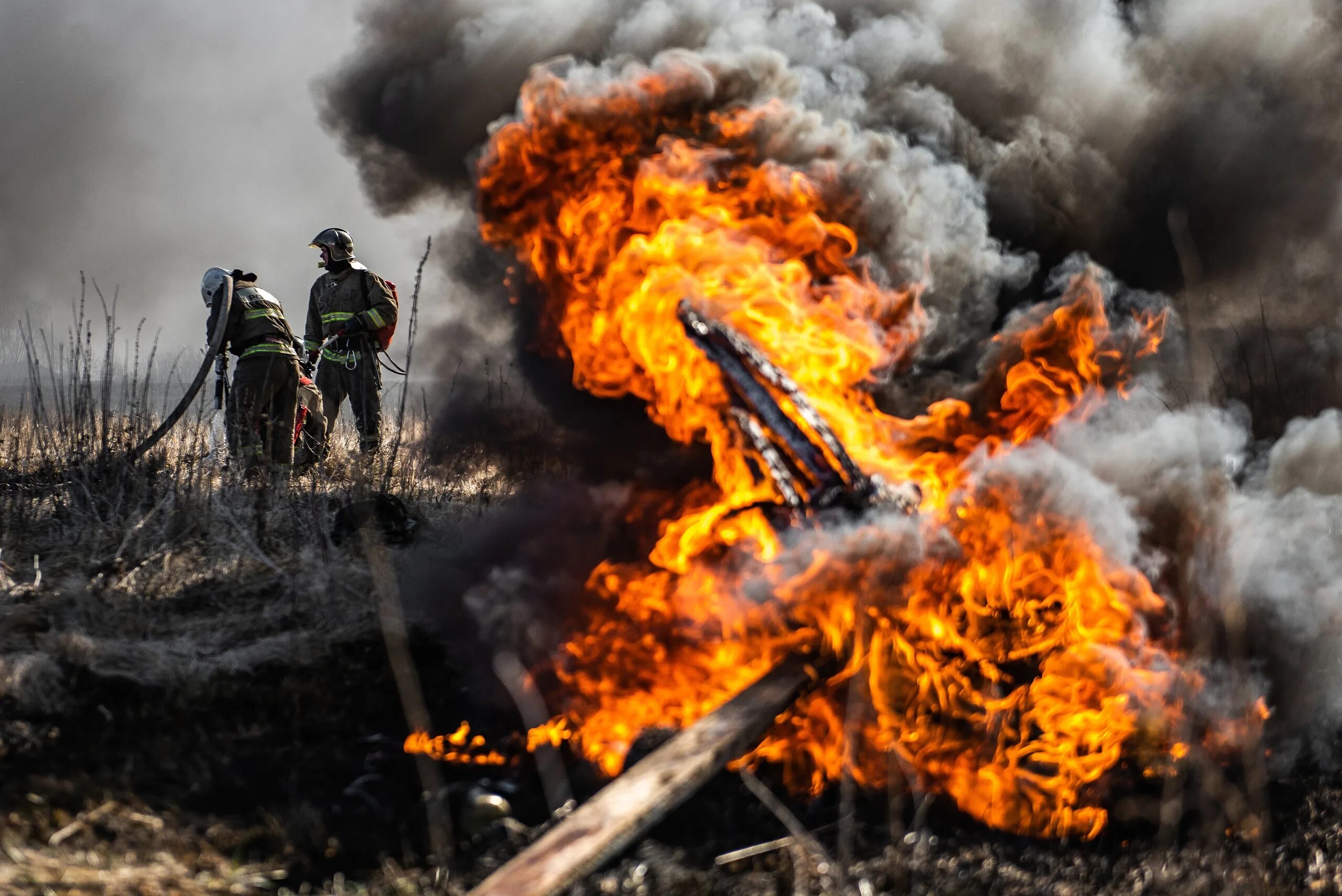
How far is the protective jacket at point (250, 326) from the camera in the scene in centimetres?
773

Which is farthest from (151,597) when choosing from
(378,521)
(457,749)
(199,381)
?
(199,381)

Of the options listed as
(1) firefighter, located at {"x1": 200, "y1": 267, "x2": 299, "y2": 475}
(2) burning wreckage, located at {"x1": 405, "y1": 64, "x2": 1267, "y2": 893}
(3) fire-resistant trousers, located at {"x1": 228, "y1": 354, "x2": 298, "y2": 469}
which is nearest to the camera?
(2) burning wreckage, located at {"x1": 405, "y1": 64, "x2": 1267, "y2": 893}

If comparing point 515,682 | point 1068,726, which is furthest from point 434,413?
point 1068,726

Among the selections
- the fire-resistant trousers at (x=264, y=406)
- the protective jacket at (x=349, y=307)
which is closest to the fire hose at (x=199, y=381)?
the fire-resistant trousers at (x=264, y=406)

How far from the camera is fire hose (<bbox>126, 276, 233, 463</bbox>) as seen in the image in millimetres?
6539

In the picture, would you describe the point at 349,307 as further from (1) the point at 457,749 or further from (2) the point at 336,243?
(1) the point at 457,749

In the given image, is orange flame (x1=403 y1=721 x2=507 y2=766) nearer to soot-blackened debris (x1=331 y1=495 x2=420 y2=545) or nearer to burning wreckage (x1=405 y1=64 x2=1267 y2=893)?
burning wreckage (x1=405 y1=64 x2=1267 y2=893)

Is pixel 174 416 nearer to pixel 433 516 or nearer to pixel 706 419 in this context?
pixel 433 516

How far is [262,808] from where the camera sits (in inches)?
126

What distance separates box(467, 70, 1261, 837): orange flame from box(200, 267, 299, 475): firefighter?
Answer: 122 inches

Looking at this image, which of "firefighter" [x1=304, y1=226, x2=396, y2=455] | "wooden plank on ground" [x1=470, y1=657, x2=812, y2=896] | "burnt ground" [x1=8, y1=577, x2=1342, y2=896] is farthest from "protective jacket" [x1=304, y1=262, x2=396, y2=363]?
"wooden plank on ground" [x1=470, y1=657, x2=812, y2=896]

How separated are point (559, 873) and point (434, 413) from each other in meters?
6.44

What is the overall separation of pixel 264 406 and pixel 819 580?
5.70m

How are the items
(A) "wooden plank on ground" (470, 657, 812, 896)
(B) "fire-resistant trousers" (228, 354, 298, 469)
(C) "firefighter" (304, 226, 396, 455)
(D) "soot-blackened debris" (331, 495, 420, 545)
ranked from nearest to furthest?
(A) "wooden plank on ground" (470, 657, 812, 896) → (D) "soot-blackened debris" (331, 495, 420, 545) → (B) "fire-resistant trousers" (228, 354, 298, 469) → (C) "firefighter" (304, 226, 396, 455)
